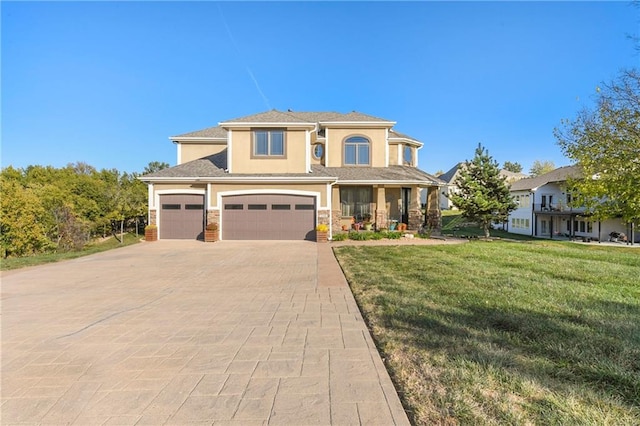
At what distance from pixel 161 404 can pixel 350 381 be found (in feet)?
5.72

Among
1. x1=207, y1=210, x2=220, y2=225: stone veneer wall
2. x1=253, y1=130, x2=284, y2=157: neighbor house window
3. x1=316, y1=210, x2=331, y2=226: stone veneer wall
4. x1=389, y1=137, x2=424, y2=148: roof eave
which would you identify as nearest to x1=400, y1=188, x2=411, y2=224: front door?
x1=389, y1=137, x2=424, y2=148: roof eave

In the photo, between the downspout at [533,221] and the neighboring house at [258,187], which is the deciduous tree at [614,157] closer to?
the neighboring house at [258,187]

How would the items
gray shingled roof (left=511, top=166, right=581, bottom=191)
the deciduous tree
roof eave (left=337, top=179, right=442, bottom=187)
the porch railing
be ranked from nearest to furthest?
1. the deciduous tree
2. roof eave (left=337, top=179, right=442, bottom=187)
3. the porch railing
4. gray shingled roof (left=511, top=166, right=581, bottom=191)

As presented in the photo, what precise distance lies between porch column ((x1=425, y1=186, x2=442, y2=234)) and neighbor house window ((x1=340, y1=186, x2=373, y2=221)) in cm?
431

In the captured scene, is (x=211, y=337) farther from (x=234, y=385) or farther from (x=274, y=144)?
(x=274, y=144)

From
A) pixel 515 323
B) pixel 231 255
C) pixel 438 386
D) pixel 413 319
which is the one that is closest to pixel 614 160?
pixel 515 323

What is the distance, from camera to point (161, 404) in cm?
260

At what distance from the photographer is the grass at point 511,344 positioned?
2.39 meters

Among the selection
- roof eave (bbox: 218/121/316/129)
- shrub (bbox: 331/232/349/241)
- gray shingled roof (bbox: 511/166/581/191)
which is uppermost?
roof eave (bbox: 218/121/316/129)

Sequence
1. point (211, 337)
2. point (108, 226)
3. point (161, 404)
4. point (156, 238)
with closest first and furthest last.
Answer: point (161, 404) < point (211, 337) < point (156, 238) < point (108, 226)

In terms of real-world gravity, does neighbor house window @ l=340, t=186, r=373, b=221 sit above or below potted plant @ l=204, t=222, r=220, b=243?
above

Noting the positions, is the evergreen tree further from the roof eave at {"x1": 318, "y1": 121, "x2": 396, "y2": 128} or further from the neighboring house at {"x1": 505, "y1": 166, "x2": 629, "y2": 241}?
the roof eave at {"x1": 318, "y1": 121, "x2": 396, "y2": 128}

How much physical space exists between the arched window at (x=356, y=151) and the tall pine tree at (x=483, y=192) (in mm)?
6039

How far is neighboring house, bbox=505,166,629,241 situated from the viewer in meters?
28.6
